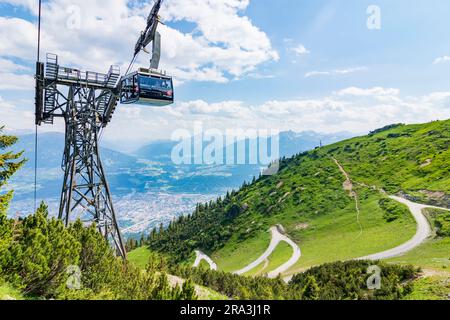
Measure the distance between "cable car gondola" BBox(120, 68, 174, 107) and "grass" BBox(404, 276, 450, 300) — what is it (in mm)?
22694

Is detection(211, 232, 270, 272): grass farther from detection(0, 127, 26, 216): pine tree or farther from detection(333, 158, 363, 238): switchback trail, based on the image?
detection(0, 127, 26, 216): pine tree

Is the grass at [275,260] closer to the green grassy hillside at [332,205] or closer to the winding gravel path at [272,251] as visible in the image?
the winding gravel path at [272,251]

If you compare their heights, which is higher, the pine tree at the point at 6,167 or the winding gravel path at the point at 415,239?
the pine tree at the point at 6,167

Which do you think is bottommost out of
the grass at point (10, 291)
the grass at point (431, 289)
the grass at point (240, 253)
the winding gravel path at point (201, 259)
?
the winding gravel path at point (201, 259)

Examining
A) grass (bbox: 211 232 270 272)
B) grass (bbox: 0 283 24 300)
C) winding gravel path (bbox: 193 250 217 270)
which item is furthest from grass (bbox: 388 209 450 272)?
winding gravel path (bbox: 193 250 217 270)

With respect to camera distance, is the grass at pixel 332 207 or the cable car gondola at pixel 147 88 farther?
the grass at pixel 332 207

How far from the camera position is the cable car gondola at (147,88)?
2545cm

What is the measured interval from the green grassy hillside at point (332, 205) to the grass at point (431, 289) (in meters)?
31.2

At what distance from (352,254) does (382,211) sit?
73.7ft

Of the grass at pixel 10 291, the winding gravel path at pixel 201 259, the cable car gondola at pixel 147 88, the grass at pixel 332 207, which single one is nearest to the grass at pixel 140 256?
the grass at pixel 332 207

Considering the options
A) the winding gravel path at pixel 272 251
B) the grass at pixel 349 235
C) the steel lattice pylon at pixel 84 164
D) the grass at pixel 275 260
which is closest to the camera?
the steel lattice pylon at pixel 84 164

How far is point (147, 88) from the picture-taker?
84.3 feet

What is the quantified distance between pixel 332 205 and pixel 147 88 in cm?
7899
